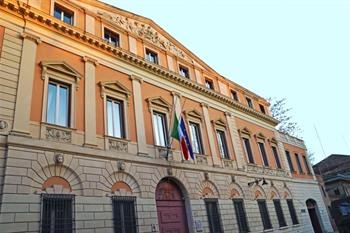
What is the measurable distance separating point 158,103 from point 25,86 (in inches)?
225

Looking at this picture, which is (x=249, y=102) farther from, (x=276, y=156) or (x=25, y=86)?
(x=25, y=86)

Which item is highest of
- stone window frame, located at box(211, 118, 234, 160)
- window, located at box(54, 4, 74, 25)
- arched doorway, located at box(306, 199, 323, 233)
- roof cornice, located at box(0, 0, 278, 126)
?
window, located at box(54, 4, 74, 25)

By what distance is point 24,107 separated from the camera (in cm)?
819

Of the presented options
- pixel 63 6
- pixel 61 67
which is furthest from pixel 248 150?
pixel 63 6

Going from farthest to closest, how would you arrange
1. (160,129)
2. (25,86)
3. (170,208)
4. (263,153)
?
(263,153) → (160,129) → (170,208) → (25,86)

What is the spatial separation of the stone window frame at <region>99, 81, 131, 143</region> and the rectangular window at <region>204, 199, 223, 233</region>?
16.3 feet

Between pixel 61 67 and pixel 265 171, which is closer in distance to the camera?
pixel 61 67

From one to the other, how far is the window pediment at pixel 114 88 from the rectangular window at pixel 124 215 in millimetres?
3907

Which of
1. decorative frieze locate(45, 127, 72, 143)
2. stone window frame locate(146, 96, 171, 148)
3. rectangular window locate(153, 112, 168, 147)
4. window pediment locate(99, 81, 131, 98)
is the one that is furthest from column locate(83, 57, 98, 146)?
rectangular window locate(153, 112, 168, 147)

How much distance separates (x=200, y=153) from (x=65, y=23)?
8.10 meters

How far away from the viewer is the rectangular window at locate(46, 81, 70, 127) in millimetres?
8992

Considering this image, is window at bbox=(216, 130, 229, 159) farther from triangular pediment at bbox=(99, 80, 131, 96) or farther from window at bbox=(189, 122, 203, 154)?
triangular pediment at bbox=(99, 80, 131, 96)

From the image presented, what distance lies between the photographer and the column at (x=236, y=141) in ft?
52.0

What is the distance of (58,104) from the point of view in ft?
30.4
